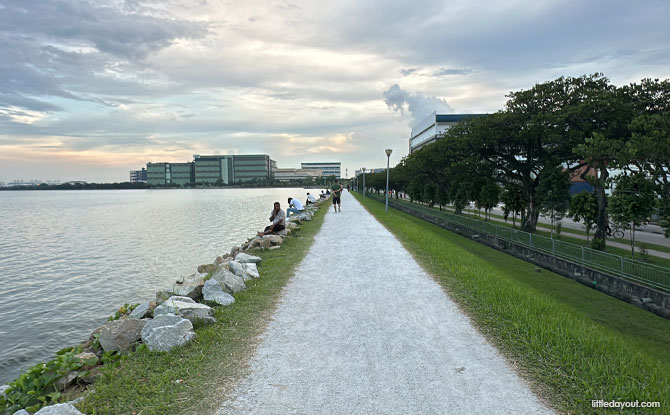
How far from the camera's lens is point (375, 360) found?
536 centimetres

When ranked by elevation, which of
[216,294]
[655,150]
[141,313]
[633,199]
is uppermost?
[655,150]

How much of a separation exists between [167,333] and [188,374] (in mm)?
1179

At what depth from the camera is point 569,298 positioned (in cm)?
1395

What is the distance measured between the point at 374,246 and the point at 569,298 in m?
7.55

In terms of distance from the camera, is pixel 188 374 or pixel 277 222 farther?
pixel 277 222

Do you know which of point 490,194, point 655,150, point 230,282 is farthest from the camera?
point 490,194

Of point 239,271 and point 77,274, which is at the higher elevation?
point 239,271

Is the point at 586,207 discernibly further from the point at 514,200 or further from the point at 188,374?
the point at 188,374

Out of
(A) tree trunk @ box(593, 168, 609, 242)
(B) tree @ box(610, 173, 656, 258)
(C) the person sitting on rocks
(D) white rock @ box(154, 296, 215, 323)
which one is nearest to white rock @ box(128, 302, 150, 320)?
(D) white rock @ box(154, 296, 215, 323)

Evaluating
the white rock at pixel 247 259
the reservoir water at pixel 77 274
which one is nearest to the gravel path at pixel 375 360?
the white rock at pixel 247 259

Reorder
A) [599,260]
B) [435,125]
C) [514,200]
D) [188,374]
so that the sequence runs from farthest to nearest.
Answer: [435,125] < [514,200] < [599,260] < [188,374]

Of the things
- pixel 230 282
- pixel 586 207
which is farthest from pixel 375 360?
pixel 586 207

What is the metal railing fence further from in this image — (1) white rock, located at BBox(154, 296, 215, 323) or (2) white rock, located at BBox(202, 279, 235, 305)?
(1) white rock, located at BBox(154, 296, 215, 323)

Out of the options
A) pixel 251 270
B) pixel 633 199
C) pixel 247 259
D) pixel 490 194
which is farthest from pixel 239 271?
pixel 490 194
